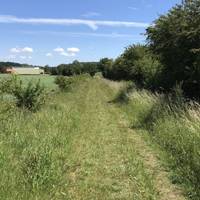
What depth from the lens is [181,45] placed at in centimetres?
1936

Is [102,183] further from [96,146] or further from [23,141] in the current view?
[96,146]

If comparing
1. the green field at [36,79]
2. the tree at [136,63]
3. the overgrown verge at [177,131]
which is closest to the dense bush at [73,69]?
the green field at [36,79]

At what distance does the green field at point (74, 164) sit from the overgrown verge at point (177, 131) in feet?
0.99

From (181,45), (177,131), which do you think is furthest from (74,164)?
(181,45)

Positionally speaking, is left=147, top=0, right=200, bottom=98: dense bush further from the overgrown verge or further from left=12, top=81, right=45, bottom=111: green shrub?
left=12, top=81, right=45, bottom=111: green shrub

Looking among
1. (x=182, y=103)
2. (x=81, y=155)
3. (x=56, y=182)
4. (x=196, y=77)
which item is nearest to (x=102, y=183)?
(x=56, y=182)

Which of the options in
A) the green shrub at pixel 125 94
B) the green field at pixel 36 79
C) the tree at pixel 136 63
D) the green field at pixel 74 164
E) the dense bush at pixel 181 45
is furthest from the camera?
the tree at pixel 136 63

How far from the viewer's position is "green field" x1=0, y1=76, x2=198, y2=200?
28.8ft

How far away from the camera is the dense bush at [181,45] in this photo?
60.6ft

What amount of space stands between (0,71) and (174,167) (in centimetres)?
6719

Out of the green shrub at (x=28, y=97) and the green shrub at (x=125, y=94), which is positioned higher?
the green shrub at (x=28, y=97)

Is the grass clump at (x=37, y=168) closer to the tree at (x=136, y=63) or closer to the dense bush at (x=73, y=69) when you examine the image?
the tree at (x=136, y=63)

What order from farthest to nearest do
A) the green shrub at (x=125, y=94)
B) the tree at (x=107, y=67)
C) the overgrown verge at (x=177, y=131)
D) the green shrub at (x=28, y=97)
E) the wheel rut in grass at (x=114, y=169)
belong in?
the tree at (x=107, y=67) → the green shrub at (x=125, y=94) → the green shrub at (x=28, y=97) → the overgrown verge at (x=177, y=131) → the wheel rut in grass at (x=114, y=169)

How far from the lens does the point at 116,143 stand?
15.0 meters
